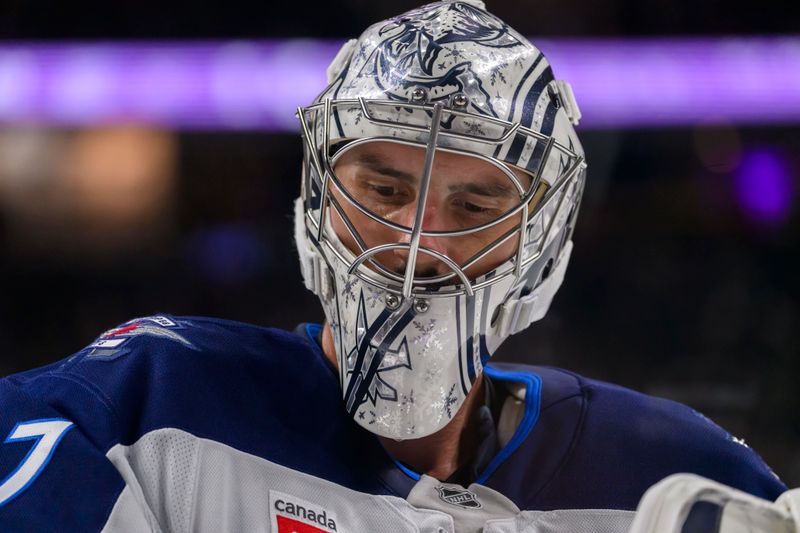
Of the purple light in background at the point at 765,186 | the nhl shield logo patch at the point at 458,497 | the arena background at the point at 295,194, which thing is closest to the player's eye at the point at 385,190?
the nhl shield logo patch at the point at 458,497

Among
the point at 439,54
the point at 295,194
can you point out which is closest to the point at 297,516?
the point at 439,54

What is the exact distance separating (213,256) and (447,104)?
5.88ft

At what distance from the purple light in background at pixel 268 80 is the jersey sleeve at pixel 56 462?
1.73m

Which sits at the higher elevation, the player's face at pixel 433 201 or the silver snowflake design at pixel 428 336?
the player's face at pixel 433 201

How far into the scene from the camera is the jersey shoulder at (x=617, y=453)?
1235mm

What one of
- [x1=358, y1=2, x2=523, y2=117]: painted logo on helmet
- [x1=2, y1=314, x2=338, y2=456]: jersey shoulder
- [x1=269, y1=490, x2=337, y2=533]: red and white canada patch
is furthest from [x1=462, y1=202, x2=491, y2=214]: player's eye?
[x1=269, y1=490, x2=337, y2=533]: red and white canada patch

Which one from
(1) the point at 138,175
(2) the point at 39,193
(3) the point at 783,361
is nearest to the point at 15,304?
(2) the point at 39,193

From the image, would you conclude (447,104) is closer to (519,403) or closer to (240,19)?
(519,403)

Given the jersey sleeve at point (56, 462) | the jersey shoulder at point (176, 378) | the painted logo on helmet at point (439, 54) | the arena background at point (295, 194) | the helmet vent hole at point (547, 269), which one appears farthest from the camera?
the arena background at point (295, 194)

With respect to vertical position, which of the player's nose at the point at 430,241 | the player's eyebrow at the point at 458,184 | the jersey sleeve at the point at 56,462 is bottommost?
the jersey sleeve at the point at 56,462

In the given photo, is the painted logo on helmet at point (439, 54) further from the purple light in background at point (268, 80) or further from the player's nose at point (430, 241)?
the purple light in background at point (268, 80)

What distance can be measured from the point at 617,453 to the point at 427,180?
1.49 feet

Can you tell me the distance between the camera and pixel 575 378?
1413mm

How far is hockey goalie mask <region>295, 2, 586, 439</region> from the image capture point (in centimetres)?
113
